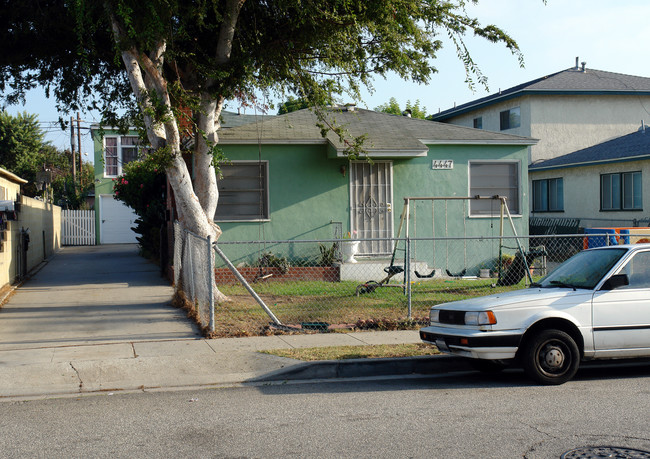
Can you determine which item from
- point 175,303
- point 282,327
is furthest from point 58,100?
point 282,327

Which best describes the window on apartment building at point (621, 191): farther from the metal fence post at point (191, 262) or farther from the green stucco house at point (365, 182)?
the metal fence post at point (191, 262)

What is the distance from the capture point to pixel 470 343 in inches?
280

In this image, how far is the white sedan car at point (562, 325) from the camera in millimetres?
7102

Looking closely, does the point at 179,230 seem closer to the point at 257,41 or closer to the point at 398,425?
the point at 257,41

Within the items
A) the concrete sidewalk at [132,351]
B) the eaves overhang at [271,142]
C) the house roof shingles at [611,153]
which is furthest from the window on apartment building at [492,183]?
Answer: the concrete sidewalk at [132,351]

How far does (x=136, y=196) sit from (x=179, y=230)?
10.5 meters

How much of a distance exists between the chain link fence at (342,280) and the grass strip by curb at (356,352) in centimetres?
137

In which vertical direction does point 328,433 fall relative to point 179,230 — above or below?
below

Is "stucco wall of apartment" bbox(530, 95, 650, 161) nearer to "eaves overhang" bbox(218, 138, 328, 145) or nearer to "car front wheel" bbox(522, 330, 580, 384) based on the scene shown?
"eaves overhang" bbox(218, 138, 328, 145)

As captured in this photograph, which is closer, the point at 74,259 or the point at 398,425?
the point at 398,425

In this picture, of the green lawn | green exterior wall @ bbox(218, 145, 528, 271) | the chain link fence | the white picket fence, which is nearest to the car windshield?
the chain link fence

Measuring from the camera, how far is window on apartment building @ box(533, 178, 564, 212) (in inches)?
1071

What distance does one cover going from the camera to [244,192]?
Answer: 16422 mm

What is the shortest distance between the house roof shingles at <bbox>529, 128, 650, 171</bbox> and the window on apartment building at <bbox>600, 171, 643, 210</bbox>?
75cm
